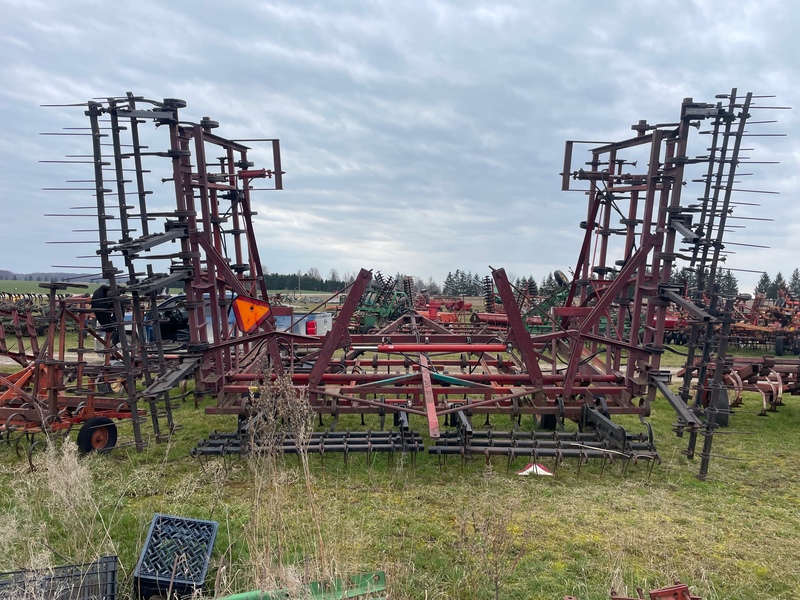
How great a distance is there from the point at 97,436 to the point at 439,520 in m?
4.62

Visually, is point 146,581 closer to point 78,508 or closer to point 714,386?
point 78,508

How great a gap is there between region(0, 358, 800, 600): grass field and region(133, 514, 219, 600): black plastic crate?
163 mm

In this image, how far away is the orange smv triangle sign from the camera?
6.21 m

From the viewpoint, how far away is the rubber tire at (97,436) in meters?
5.95

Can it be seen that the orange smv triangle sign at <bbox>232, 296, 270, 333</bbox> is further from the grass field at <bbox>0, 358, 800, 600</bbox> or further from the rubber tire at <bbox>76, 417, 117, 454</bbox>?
the rubber tire at <bbox>76, 417, 117, 454</bbox>

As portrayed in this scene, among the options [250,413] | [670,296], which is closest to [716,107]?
[670,296]

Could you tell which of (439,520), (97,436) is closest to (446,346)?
(439,520)

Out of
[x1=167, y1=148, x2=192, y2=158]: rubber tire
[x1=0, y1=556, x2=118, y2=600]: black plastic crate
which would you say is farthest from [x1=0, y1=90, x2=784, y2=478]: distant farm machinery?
[x1=0, y1=556, x2=118, y2=600]: black plastic crate

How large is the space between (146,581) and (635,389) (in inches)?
222

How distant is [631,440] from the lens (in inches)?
229

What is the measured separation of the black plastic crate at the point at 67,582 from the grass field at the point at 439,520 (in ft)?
0.63

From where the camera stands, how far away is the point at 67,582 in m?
2.94

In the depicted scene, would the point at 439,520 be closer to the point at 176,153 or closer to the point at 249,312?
the point at 249,312

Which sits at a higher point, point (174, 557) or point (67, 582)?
point (67, 582)
